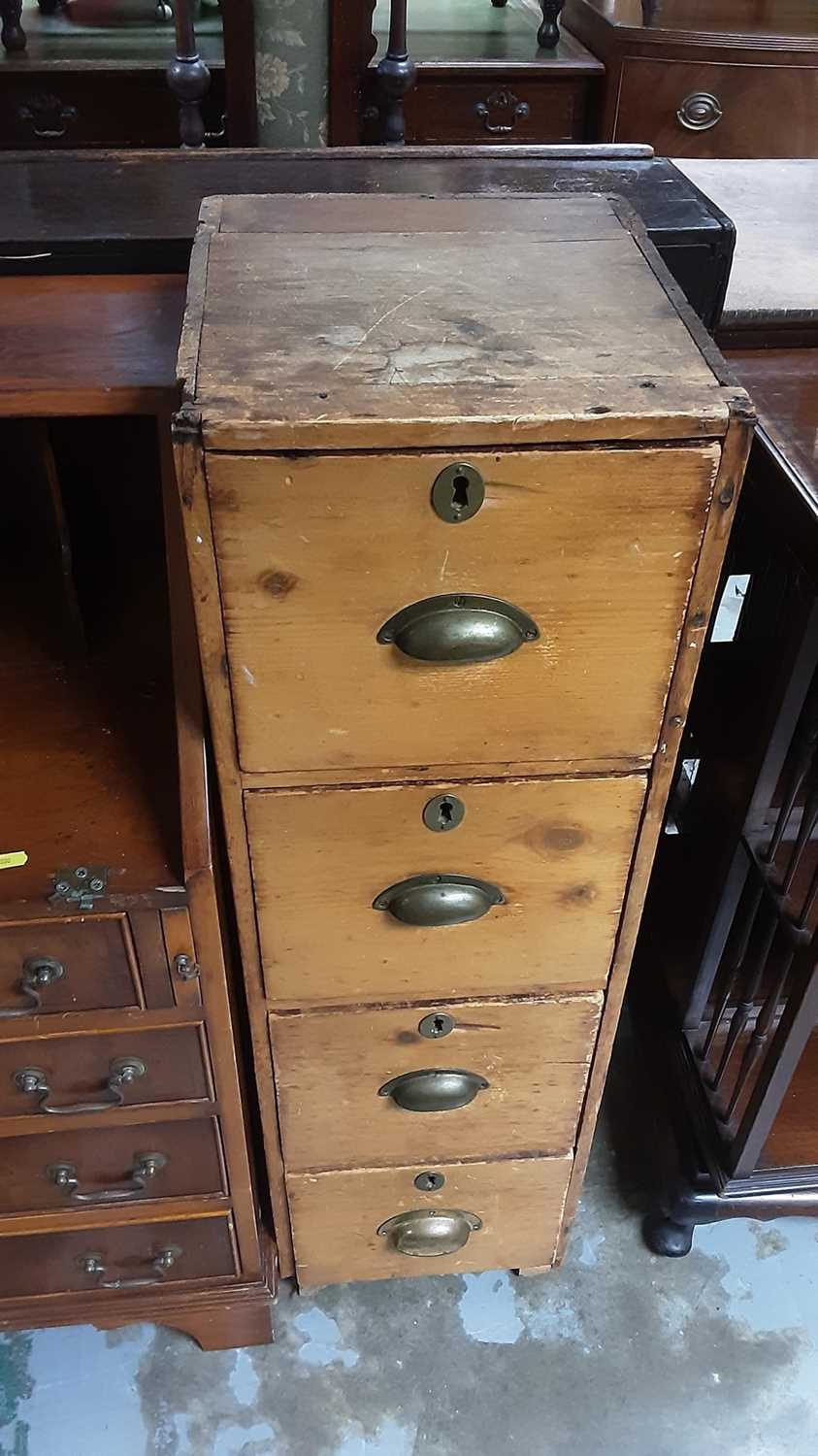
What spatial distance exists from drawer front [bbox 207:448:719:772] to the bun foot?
79cm

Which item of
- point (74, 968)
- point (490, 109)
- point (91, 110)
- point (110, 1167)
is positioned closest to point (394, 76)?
point (490, 109)

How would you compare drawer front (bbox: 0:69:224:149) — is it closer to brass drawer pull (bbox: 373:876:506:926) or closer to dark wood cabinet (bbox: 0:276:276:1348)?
dark wood cabinet (bbox: 0:276:276:1348)

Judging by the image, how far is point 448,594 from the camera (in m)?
0.76

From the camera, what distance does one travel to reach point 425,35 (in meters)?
2.22

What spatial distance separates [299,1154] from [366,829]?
1.47ft

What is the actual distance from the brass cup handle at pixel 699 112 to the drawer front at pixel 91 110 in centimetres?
86

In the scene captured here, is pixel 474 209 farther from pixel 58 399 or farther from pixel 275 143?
pixel 275 143

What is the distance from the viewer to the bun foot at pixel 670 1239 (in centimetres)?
139

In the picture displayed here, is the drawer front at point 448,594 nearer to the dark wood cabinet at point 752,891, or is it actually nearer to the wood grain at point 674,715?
the wood grain at point 674,715

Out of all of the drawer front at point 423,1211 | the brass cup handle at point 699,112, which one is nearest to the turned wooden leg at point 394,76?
the brass cup handle at point 699,112

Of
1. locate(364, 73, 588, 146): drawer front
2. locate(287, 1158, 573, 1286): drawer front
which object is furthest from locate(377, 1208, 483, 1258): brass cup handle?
locate(364, 73, 588, 146): drawer front

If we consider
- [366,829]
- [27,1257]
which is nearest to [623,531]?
[366,829]

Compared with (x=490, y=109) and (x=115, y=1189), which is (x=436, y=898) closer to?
(x=115, y=1189)

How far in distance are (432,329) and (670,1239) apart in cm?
110
